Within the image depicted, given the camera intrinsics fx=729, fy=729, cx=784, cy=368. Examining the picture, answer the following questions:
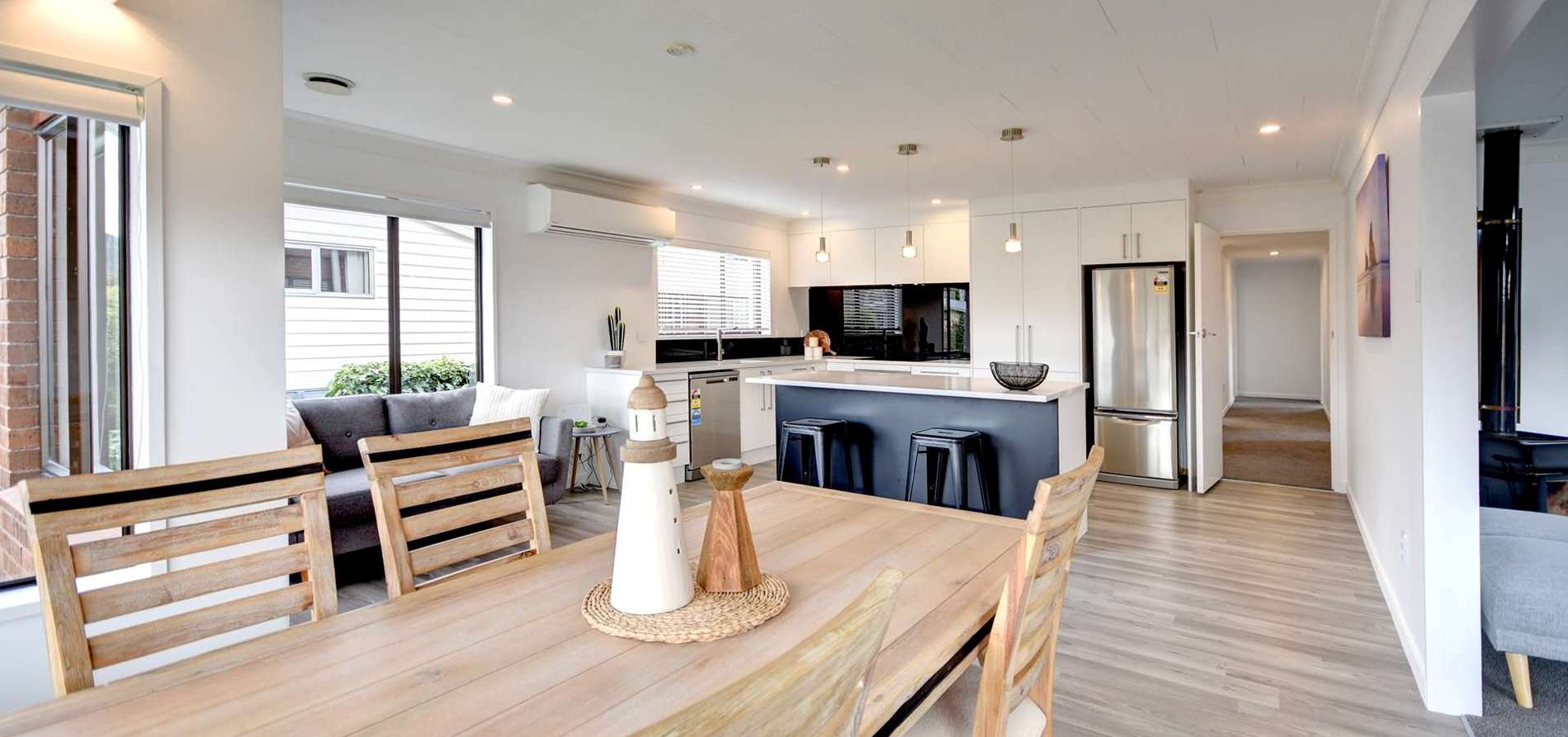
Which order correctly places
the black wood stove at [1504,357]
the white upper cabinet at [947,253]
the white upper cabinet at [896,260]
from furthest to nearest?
the white upper cabinet at [896,260]
the white upper cabinet at [947,253]
the black wood stove at [1504,357]

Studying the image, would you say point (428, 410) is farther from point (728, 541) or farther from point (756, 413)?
point (728, 541)

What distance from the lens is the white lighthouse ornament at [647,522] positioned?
121 centimetres

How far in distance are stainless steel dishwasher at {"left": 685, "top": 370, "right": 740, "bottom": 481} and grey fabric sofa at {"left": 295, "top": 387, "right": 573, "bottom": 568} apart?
138 cm

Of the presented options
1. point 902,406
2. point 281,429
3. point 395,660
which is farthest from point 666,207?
point 395,660

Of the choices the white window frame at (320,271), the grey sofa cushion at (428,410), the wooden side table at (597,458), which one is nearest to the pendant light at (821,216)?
the wooden side table at (597,458)

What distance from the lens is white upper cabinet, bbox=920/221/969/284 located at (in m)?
6.75

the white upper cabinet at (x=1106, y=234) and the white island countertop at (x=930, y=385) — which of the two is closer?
the white island countertop at (x=930, y=385)

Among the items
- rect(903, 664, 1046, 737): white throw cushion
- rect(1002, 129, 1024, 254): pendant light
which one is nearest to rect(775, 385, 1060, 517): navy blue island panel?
rect(1002, 129, 1024, 254): pendant light

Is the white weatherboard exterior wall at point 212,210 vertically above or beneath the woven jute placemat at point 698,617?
above

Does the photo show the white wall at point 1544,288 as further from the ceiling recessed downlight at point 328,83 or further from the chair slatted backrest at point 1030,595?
the ceiling recessed downlight at point 328,83

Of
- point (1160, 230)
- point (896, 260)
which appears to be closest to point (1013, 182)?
point (1160, 230)

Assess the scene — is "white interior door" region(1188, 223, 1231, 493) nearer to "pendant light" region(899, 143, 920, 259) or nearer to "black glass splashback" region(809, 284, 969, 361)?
"pendant light" region(899, 143, 920, 259)

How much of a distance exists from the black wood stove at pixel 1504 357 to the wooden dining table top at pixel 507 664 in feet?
10.4

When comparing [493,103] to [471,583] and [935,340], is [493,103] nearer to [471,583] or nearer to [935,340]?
[471,583]
